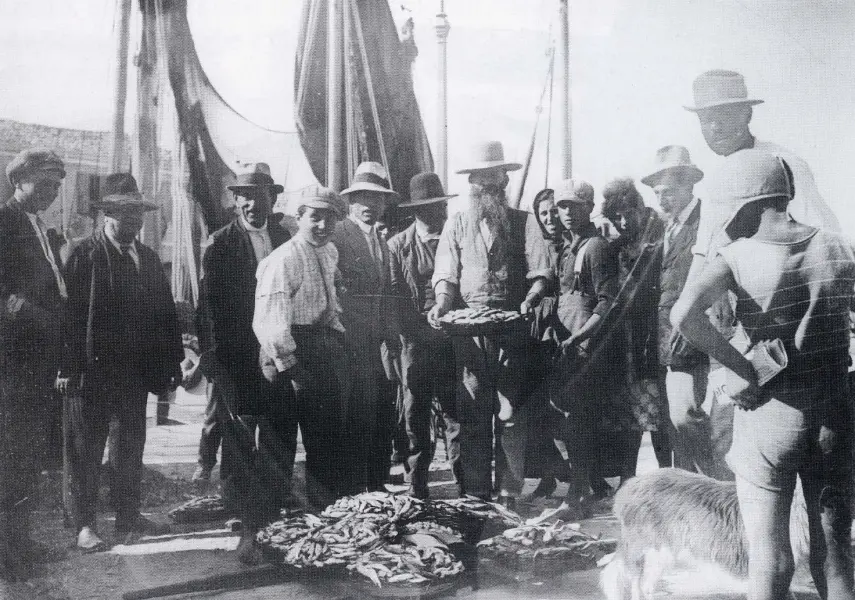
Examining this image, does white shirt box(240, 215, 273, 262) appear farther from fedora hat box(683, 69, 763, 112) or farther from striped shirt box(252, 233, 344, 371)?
fedora hat box(683, 69, 763, 112)

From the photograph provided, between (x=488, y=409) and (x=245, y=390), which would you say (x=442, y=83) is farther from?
(x=245, y=390)

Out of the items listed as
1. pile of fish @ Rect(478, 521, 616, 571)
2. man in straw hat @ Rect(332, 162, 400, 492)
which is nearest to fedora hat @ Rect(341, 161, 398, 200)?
man in straw hat @ Rect(332, 162, 400, 492)

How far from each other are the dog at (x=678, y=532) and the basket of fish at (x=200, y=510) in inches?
70.0

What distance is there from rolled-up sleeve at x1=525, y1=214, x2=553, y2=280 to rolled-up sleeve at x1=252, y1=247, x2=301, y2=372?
108cm

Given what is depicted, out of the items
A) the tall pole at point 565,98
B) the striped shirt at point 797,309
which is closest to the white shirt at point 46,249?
the tall pole at point 565,98

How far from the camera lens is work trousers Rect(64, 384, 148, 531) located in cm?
353

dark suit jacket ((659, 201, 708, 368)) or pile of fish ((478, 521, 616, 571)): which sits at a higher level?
dark suit jacket ((659, 201, 708, 368))

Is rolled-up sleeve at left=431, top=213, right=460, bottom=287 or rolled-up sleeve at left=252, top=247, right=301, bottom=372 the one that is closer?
rolled-up sleeve at left=252, top=247, right=301, bottom=372

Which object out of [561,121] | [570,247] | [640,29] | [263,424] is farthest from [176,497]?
[640,29]

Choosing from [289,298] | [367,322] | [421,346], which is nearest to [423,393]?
[421,346]

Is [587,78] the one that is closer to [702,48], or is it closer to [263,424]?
[702,48]

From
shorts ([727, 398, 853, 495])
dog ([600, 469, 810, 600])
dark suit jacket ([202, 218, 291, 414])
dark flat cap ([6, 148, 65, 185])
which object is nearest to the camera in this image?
shorts ([727, 398, 853, 495])

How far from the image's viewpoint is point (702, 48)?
12.3 ft

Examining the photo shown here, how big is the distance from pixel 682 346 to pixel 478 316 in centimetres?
94
